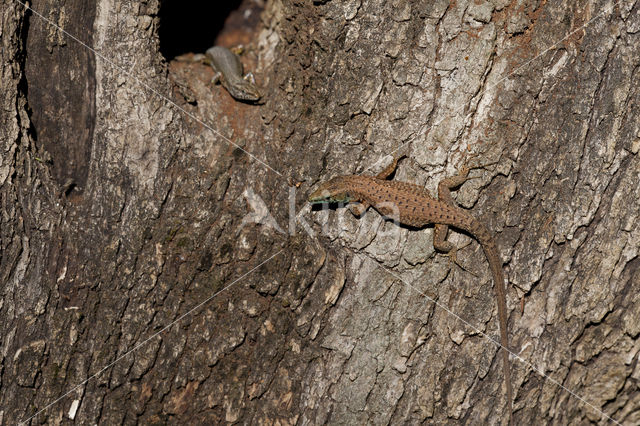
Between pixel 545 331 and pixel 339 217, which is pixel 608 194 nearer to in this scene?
pixel 545 331

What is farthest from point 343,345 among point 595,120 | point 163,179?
point 595,120

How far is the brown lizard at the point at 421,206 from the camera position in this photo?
3.68m

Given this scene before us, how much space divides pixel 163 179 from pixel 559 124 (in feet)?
9.72

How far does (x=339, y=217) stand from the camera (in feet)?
12.8

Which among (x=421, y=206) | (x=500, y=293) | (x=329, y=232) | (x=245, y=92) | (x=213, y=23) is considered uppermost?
(x=213, y=23)

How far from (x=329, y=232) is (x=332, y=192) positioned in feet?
1.05

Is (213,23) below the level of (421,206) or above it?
above

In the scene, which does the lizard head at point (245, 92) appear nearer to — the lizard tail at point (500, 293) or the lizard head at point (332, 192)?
the lizard head at point (332, 192)

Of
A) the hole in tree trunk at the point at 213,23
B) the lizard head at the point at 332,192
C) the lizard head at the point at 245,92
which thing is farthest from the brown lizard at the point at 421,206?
the hole in tree trunk at the point at 213,23

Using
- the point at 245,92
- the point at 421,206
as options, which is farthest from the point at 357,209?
the point at 245,92

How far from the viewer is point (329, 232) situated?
3.87 metres

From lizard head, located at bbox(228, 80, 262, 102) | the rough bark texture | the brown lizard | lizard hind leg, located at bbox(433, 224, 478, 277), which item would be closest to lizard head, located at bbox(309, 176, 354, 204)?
the brown lizard

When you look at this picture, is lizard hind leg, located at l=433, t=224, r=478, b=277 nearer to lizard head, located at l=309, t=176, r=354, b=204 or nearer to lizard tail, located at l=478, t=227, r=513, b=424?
lizard tail, located at l=478, t=227, r=513, b=424

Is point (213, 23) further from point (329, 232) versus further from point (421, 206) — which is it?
point (421, 206)
